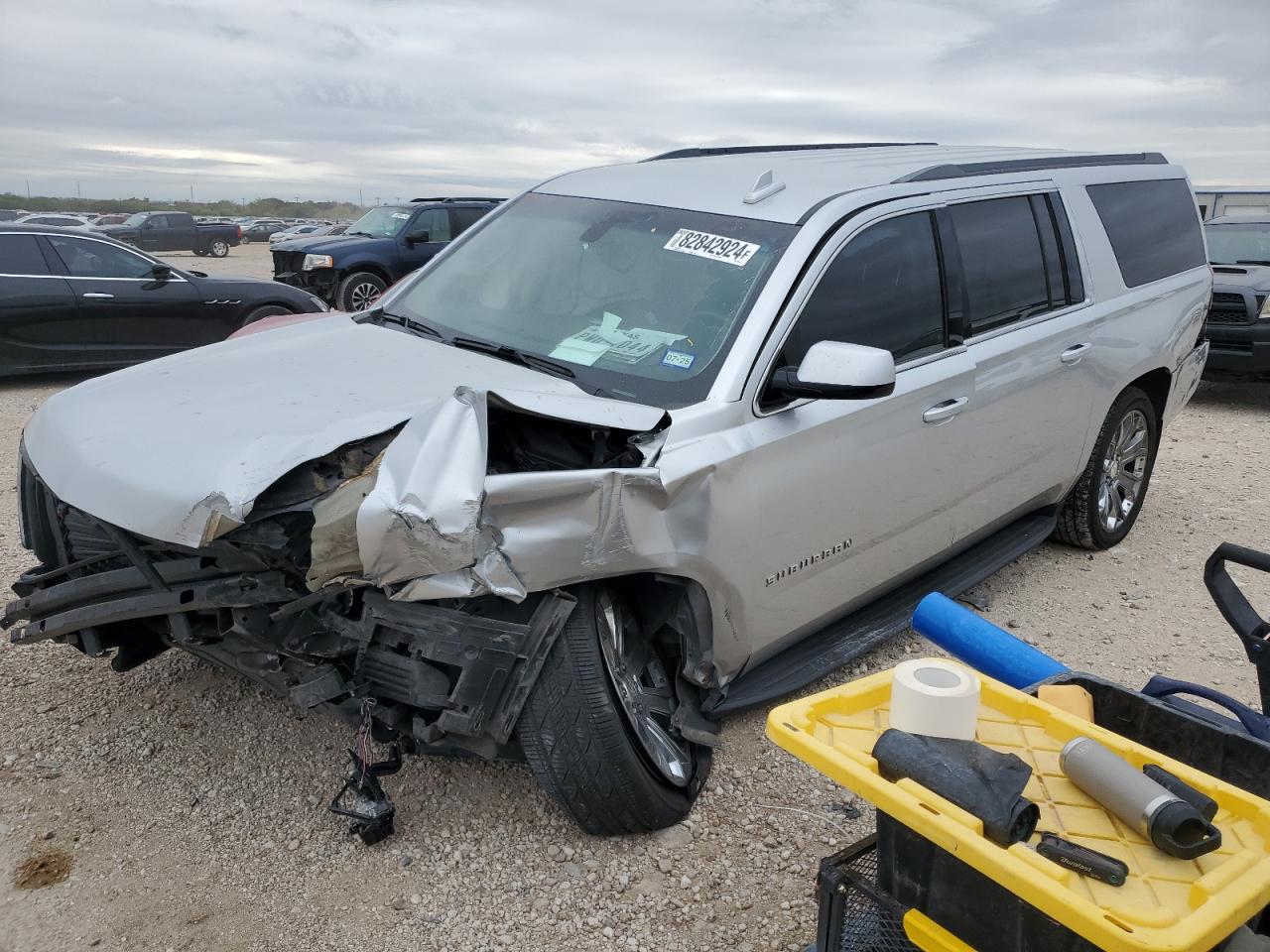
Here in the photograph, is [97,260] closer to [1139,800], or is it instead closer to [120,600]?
[120,600]

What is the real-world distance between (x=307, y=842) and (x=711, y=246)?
2228mm

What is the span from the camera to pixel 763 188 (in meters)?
3.53

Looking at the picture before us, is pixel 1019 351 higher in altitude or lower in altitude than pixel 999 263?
lower

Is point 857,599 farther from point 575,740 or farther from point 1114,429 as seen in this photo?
point 1114,429

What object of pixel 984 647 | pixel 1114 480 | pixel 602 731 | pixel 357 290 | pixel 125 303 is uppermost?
pixel 984 647

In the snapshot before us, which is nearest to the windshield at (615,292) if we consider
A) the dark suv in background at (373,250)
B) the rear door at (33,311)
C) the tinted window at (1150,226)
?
the tinted window at (1150,226)

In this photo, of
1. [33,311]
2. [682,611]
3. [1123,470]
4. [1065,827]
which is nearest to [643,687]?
[682,611]

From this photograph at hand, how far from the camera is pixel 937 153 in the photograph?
4.53m

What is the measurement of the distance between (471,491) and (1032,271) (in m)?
3.01

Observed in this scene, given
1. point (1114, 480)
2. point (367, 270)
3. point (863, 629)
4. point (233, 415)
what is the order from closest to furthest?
point (233, 415) → point (863, 629) → point (1114, 480) → point (367, 270)

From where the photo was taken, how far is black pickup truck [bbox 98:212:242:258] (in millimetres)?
29703

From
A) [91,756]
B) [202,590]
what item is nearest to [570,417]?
[202,590]

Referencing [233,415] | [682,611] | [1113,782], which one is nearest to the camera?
[1113,782]

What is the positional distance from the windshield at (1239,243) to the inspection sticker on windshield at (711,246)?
30.1ft
